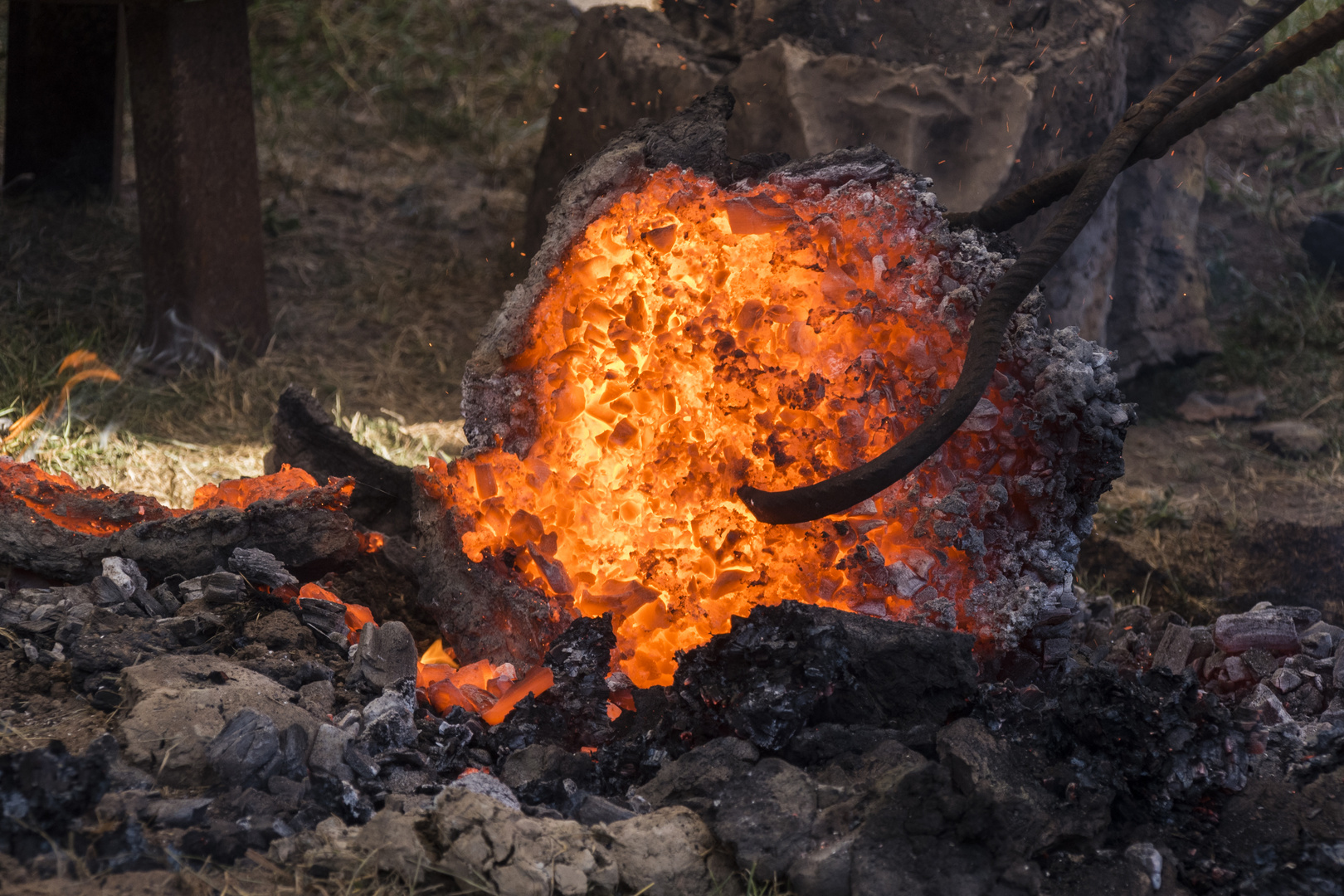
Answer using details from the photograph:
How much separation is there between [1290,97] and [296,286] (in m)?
5.14

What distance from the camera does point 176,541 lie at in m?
2.54

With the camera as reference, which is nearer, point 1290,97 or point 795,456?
point 795,456

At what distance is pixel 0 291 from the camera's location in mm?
4570

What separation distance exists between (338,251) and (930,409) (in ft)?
13.3

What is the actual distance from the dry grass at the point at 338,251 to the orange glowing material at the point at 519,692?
1.76 m

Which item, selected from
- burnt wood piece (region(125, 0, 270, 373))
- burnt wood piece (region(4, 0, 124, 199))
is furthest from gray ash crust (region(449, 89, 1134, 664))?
burnt wood piece (region(4, 0, 124, 199))

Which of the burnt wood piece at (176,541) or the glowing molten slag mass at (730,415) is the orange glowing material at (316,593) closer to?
the burnt wood piece at (176,541)

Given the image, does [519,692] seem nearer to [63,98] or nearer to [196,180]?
[196,180]

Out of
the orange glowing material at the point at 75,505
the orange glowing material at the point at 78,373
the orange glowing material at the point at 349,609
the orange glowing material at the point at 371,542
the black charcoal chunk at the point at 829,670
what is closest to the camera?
Result: the black charcoal chunk at the point at 829,670

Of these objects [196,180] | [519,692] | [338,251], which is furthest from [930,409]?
[338,251]

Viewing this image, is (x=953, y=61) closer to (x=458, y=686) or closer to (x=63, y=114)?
(x=458, y=686)

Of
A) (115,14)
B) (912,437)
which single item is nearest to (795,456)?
(912,437)

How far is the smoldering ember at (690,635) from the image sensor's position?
1.82 m

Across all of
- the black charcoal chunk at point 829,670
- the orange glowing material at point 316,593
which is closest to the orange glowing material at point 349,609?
the orange glowing material at point 316,593
